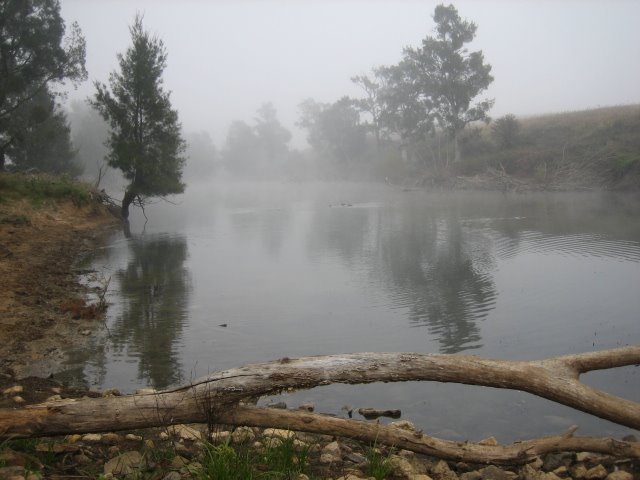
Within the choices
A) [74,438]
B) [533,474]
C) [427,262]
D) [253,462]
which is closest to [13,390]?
[74,438]

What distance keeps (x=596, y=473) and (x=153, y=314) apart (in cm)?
929

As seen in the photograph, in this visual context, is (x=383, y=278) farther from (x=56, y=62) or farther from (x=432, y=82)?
(x=432, y=82)

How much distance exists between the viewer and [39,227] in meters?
20.4

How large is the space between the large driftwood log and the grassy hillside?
123 feet

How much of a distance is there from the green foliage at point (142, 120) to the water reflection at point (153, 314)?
11.6 m

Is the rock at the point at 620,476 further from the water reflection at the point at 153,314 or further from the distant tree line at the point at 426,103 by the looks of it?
the distant tree line at the point at 426,103

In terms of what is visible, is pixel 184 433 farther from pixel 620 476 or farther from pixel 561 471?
pixel 620 476

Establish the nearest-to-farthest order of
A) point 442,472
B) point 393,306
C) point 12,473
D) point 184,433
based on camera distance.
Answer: point 12,473
point 442,472
point 184,433
point 393,306

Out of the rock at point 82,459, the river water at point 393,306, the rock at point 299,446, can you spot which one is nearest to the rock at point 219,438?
the rock at point 299,446

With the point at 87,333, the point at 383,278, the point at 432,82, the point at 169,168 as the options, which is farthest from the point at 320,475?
the point at 432,82

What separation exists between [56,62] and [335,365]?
111ft

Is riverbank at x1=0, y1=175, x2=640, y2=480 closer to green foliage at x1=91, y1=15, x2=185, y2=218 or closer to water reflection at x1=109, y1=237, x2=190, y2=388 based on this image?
water reflection at x1=109, y1=237, x2=190, y2=388

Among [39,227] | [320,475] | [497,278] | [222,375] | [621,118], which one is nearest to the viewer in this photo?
[320,475]

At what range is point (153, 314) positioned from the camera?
1153 centimetres
